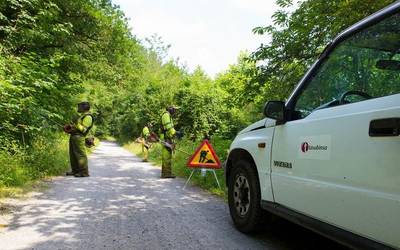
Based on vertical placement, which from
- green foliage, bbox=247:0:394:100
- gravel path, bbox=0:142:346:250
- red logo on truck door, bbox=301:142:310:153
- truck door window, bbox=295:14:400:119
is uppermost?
green foliage, bbox=247:0:394:100

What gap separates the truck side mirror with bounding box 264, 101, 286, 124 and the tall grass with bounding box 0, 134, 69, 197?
16.8 feet

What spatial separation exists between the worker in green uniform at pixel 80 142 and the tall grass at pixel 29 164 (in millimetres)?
529

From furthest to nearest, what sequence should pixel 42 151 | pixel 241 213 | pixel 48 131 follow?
pixel 48 131
pixel 42 151
pixel 241 213

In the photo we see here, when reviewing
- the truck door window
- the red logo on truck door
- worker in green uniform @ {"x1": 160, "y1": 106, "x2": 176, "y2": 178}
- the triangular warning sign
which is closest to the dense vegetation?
worker in green uniform @ {"x1": 160, "y1": 106, "x2": 176, "y2": 178}

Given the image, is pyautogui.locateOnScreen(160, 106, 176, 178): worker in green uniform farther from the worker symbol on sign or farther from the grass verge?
the grass verge

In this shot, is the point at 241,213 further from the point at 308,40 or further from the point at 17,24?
the point at 17,24

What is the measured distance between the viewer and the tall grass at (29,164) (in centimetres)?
800

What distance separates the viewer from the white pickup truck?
2.90 metres

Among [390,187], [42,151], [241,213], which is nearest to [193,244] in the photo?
[241,213]

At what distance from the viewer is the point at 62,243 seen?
15.5 ft

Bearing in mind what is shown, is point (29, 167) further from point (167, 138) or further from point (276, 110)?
point (276, 110)

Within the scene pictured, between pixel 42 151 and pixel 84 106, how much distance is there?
5.41 feet

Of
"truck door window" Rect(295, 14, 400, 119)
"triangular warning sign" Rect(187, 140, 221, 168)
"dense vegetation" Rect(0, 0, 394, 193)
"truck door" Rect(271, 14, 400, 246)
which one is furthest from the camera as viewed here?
"triangular warning sign" Rect(187, 140, 221, 168)

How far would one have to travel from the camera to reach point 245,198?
5.46 m
